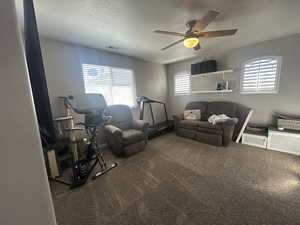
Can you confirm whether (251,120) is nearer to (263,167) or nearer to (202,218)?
(263,167)

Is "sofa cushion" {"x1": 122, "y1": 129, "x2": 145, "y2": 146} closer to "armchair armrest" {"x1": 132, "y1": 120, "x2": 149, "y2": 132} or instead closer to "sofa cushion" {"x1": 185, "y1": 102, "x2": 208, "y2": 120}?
"armchair armrest" {"x1": 132, "y1": 120, "x2": 149, "y2": 132}

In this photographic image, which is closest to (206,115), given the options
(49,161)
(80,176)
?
(80,176)

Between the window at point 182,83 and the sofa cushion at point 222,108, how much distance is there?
3.48 ft

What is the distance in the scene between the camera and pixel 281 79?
9.19 feet

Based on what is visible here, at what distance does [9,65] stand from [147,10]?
1810 mm

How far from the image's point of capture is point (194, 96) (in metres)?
4.36

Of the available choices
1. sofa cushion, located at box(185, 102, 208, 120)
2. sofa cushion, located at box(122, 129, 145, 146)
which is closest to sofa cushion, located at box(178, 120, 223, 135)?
sofa cushion, located at box(185, 102, 208, 120)

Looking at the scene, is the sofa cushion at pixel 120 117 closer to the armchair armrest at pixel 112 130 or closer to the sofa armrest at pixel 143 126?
the sofa armrest at pixel 143 126

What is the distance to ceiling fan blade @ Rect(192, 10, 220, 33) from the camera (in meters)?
1.47

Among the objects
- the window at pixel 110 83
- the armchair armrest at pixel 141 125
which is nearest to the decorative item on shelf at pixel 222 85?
the armchair armrest at pixel 141 125

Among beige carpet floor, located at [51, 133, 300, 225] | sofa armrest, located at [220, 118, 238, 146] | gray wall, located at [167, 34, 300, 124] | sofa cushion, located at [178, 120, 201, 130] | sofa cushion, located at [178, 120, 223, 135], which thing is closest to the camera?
beige carpet floor, located at [51, 133, 300, 225]

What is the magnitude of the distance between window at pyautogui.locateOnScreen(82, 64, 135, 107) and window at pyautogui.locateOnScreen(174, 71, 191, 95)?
1.80 meters

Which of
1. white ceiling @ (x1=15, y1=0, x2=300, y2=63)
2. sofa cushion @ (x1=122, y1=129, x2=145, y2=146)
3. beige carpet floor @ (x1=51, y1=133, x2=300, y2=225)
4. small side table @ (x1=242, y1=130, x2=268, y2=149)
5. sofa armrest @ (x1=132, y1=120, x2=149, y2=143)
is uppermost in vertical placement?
white ceiling @ (x1=15, y1=0, x2=300, y2=63)

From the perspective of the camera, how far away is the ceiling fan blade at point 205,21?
147 centimetres
